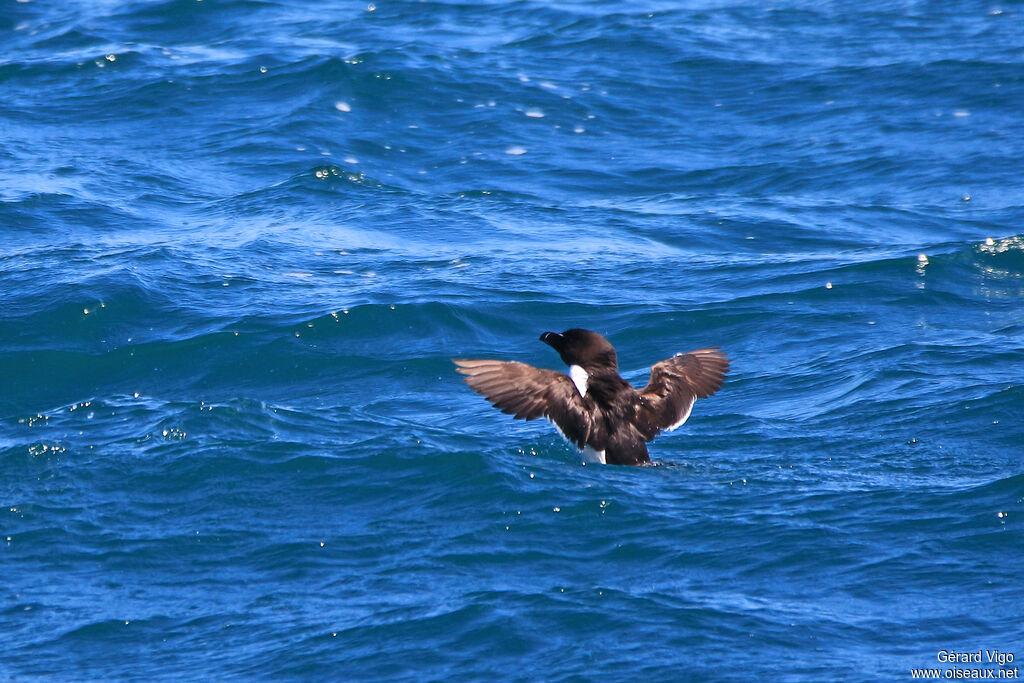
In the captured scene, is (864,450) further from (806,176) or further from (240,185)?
(240,185)

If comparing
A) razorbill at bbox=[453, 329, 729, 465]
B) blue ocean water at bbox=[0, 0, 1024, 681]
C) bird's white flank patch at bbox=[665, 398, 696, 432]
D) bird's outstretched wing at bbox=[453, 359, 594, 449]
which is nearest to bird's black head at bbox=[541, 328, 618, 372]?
razorbill at bbox=[453, 329, 729, 465]

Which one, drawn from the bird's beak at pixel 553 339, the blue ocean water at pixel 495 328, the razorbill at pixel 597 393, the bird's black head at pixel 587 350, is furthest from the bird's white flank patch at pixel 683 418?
the bird's beak at pixel 553 339

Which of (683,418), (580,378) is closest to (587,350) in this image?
(580,378)

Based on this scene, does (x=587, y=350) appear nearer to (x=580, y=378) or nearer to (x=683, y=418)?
(x=580, y=378)

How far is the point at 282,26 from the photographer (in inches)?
699

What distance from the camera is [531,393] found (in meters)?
7.38

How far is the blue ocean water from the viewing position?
5633mm

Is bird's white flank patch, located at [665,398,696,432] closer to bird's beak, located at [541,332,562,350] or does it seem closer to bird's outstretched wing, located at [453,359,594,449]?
bird's outstretched wing, located at [453,359,594,449]

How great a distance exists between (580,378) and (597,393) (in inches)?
5.8

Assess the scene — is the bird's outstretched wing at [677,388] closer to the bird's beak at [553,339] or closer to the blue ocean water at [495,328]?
the blue ocean water at [495,328]

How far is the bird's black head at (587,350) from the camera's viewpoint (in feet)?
25.7

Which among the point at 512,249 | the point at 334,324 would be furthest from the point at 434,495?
the point at 512,249

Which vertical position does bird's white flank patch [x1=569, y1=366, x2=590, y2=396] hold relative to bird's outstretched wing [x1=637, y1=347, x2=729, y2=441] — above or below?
above

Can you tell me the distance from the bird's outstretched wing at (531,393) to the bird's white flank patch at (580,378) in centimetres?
8
